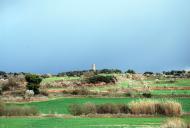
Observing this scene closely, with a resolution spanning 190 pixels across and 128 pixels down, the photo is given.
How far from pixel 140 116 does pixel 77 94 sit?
92.6 feet

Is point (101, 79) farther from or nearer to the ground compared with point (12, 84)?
farther from the ground

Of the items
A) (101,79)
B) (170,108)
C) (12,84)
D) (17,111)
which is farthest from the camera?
(101,79)

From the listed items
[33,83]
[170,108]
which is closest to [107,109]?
[170,108]

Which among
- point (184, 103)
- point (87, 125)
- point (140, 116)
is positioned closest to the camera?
point (87, 125)

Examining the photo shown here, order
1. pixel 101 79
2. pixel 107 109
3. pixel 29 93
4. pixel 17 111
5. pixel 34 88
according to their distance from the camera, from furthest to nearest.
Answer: pixel 101 79, pixel 34 88, pixel 29 93, pixel 107 109, pixel 17 111

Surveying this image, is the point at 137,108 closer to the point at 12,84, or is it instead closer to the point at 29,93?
the point at 29,93

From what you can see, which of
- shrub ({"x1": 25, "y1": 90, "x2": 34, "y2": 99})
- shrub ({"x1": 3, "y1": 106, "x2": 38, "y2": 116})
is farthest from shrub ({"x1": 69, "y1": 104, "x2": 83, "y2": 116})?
shrub ({"x1": 25, "y1": 90, "x2": 34, "y2": 99})

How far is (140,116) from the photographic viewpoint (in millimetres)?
36594

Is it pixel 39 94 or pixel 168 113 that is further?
pixel 39 94

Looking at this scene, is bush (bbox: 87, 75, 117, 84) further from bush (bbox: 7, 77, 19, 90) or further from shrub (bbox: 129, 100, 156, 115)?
shrub (bbox: 129, 100, 156, 115)

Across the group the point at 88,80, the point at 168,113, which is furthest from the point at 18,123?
the point at 88,80

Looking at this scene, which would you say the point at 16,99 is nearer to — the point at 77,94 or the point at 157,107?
the point at 77,94

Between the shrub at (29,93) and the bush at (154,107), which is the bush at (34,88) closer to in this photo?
the shrub at (29,93)

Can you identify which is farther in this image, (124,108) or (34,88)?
(34,88)
